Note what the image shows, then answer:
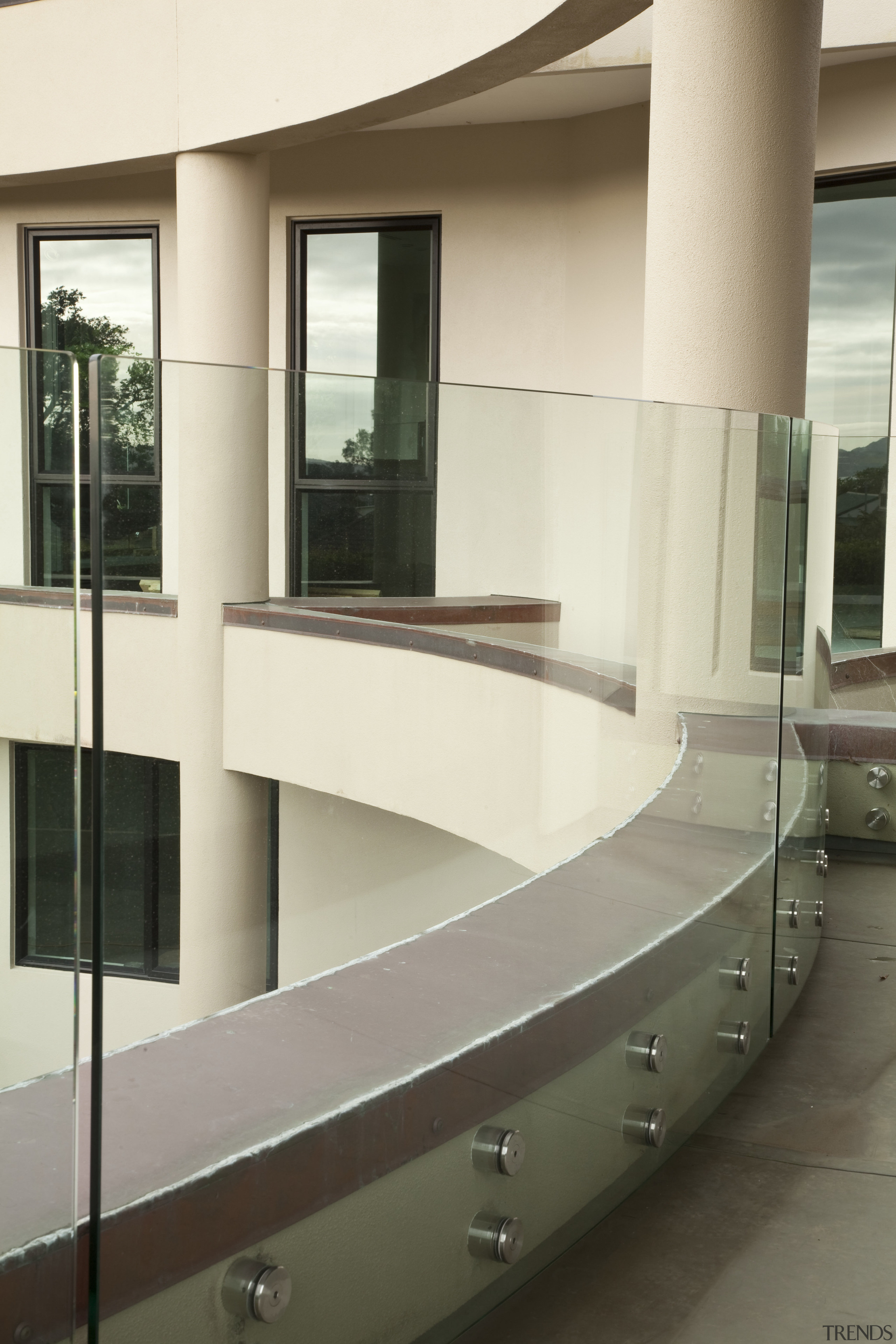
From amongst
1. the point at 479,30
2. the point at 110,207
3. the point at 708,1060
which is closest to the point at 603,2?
the point at 479,30

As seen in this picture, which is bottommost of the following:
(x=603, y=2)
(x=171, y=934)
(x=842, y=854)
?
(x=842, y=854)

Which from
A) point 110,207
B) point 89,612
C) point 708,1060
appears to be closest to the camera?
point 89,612

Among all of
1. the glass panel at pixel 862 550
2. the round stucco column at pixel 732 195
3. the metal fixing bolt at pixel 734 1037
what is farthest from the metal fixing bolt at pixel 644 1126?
the glass panel at pixel 862 550

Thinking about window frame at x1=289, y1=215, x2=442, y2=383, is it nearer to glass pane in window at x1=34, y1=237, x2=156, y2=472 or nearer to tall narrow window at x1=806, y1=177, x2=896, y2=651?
glass pane in window at x1=34, y1=237, x2=156, y2=472

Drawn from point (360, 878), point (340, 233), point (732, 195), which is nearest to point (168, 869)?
point (360, 878)

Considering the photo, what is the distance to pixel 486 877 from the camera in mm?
2316

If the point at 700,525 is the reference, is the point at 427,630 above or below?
below

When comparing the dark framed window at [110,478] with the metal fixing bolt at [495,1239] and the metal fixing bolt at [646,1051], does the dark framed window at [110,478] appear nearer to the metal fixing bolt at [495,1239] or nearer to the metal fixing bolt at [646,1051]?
the metal fixing bolt at [495,1239]

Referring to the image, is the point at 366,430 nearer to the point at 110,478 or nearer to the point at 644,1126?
the point at 110,478

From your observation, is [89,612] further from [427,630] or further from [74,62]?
[74,62]

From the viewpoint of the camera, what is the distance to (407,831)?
215 cm

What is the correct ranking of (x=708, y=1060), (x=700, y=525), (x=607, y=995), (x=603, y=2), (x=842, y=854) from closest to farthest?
(x=607, y=995), (x=708, y=1060), (x=700, y=525), (x=842, y=854), (x=603, y=2)

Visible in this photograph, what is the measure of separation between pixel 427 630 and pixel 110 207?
32.5 ft

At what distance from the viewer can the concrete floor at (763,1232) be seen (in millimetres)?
1801
